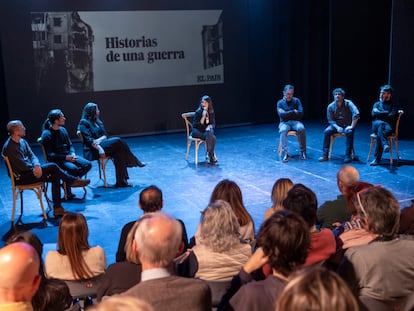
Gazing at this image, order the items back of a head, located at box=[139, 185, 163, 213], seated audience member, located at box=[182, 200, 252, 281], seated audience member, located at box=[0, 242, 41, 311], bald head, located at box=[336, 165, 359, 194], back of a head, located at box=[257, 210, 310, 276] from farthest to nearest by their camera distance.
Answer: bald head, located at box=[336, 165, 359, 194] → back of a head, located at box=[139, 185, 163, 213] → seated audience member, located at box=[182, 200, 252, 281] → back of a head, located at box=[257, 210, 310, 276] → seated audience member, located at box=[0, 242, 41, 311]

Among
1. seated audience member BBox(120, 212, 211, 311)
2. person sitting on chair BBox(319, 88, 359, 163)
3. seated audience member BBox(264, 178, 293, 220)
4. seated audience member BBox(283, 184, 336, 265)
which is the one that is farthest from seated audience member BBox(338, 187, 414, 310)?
person sitting on chair BBox(319, 88, 359, 163)

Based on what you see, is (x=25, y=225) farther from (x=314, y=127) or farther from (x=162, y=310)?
(x=314, y=127)

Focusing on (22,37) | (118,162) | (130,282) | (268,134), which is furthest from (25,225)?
(268,134)

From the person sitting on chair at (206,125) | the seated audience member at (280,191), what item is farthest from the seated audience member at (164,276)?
the person sitting on chair at (206,125)

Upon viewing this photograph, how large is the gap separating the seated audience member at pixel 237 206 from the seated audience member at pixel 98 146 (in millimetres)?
3458

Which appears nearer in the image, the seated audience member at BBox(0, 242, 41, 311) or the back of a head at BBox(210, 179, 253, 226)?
the seated audience member at BBox(0, 242, 41, 311)

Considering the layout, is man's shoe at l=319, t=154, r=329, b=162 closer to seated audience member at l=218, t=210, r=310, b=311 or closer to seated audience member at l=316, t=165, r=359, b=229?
seated audience member at l=316, t=165, r=359, b=229

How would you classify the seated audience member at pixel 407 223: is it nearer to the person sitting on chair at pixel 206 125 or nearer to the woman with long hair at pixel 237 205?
the woman with long hair at pixel 237 205

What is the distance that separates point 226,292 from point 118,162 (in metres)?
4.45

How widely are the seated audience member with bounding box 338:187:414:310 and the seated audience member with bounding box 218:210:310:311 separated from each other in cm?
43

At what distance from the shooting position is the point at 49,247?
4719mm

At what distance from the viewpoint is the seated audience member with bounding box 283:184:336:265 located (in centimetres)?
252

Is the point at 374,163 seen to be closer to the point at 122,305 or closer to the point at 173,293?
the point at 173,293

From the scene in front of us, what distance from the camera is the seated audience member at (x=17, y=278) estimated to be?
1.64 meters
